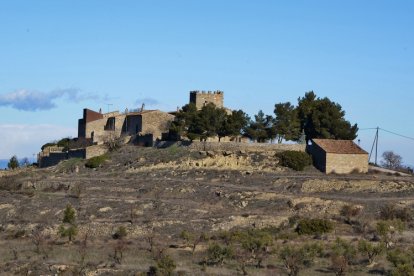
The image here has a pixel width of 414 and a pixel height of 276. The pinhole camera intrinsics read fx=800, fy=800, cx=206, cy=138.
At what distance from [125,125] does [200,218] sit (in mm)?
35821

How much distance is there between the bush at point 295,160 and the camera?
6906cm

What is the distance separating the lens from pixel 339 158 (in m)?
67.9

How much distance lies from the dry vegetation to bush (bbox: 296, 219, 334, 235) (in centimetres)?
9

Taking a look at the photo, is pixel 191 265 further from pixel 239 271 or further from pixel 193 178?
pixel 193 178

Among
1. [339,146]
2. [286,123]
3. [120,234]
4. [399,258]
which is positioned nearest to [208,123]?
[286,123]

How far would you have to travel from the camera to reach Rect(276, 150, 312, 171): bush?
6906 centimetres

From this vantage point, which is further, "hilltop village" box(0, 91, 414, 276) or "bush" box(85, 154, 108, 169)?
"bush" box(85, 154, 108, 169)

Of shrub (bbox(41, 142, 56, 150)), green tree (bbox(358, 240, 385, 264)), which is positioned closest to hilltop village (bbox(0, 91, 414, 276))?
green tree (bbox(358, 240, 385, 264))

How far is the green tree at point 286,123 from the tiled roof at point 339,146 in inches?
223

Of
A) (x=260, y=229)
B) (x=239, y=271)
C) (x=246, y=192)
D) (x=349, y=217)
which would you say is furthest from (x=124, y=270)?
(x=246, y=192)

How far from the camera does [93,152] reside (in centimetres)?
7988

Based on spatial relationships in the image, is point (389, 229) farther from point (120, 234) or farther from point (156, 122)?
point (156, 122)

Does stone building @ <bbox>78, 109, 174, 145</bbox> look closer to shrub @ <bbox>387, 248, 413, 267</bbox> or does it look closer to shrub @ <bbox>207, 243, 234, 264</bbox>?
shrub @ <bbox>207, 243, 234, 264</bbox>

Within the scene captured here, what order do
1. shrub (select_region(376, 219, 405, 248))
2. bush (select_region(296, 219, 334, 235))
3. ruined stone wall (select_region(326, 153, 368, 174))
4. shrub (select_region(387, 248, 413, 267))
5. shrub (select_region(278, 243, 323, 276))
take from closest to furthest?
shrub (select_region(387, 248, 413, 267))
shrub (select_region(278, 243, 323, 276))
shrub (select_region(376, 219, 405, 248))
bush (select_region(296, 219, 334, 235))
ruined stone wall (select_region(326, 153, 368, 174))
